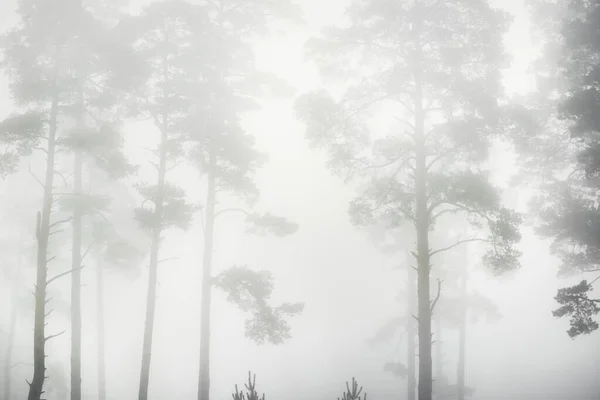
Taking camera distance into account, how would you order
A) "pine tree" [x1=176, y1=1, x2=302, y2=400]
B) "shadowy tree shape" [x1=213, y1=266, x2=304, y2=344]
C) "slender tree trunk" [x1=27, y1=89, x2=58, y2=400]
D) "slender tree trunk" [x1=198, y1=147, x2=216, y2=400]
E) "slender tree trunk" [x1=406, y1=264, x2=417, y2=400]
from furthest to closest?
1. "slender tree trunk" [x1=406, y1=264, x2=417, y2=400]
2. "pine tree" [x1=176, y1=1, x2=302, y2=400]
3. "shadowy tree shape" [x1=213, y1=266, x2=304, y2=344]
4. "slender tree trunk" [x1=198, y1=147, x2=216, y2=400]
5. "slender tree trunk" [x1=27, y1=89, x2=58, y2=400]

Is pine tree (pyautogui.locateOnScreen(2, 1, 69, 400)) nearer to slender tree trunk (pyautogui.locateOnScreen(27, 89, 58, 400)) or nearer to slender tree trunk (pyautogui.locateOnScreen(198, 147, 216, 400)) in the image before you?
slender tree trunk (pyautogui.locateOnScreen(27, 89, 58, 400))

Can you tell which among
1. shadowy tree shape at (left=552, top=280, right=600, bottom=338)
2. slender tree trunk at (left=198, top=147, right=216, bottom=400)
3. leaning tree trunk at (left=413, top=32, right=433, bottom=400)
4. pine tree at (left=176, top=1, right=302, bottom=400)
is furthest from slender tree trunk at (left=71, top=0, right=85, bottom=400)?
shadowy tree shape at (left=552, top=280, right=600, bottom=338)

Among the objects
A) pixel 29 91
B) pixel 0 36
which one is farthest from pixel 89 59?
pixel 0 36

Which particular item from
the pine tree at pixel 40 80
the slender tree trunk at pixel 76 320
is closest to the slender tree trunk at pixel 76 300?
the slender tree trunk at pixel 76 320

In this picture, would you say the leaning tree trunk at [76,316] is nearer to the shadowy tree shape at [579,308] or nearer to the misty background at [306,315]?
the misty background at [306,315]

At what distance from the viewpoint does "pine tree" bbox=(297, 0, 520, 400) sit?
953 cm

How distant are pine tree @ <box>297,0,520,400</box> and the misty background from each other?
1.26 m

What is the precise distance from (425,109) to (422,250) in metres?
3.70

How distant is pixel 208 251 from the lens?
42.4ft

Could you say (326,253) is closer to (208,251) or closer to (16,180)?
(16,180)

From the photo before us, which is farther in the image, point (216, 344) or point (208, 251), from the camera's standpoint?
point (216, 344)

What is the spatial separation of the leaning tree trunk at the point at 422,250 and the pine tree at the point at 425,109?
0.02m

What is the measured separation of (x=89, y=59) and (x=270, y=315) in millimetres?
9983

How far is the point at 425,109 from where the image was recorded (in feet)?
34.1
